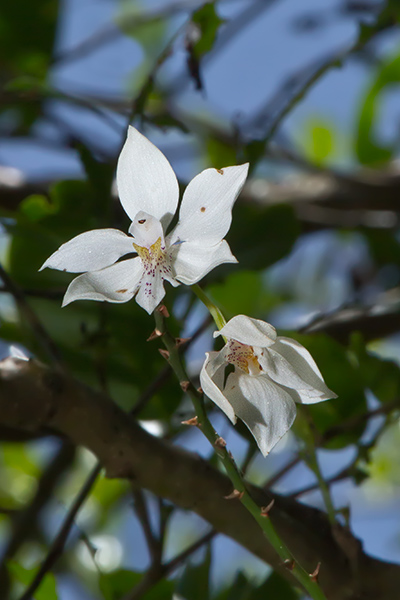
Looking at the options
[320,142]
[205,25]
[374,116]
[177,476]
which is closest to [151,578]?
[177,476]

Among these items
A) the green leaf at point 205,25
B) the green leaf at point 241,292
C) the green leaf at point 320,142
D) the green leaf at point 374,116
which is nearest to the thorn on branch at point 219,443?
the green leaf at point 205,25

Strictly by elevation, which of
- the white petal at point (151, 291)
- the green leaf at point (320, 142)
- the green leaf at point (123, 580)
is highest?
the white petal at point (151, 291)

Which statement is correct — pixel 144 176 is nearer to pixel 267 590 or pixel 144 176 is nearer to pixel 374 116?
pixel 267 590

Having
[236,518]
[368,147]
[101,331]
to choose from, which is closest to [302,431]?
[236,518]

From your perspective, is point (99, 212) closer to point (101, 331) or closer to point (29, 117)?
point (101, 331)

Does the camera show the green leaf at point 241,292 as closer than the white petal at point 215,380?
No

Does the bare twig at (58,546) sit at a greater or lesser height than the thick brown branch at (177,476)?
lesser

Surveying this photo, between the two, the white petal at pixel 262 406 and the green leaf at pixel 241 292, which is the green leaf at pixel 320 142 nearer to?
the green leaf at pixel 241 292

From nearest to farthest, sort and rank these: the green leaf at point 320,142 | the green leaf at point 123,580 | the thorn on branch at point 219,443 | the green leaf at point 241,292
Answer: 1. the thorn on branch at point 219,443
2. the green leaf at point 123,580
3. the green leaf at point 241,292
4. the green leaf at point 320,142
